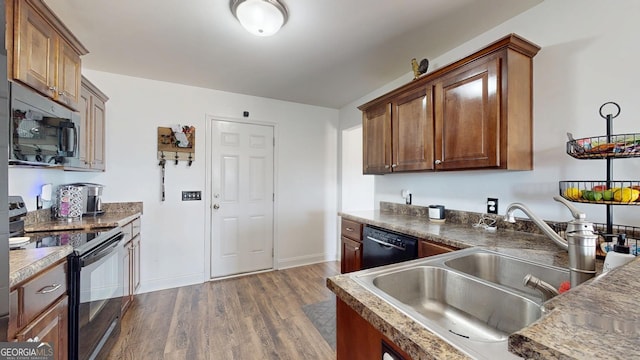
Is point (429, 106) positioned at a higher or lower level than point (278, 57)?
lower

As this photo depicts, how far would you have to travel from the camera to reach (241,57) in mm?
2406

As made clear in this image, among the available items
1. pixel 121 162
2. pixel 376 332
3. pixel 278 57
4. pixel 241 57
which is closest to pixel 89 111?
pixel 121 162

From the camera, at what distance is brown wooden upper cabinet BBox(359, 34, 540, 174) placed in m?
1.61

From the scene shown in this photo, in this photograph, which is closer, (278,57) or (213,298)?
(278,57)

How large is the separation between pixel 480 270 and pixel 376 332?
849 millimetres

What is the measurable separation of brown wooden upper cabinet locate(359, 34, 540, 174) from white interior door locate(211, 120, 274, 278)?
189 cm

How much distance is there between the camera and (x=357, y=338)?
812 millimetres

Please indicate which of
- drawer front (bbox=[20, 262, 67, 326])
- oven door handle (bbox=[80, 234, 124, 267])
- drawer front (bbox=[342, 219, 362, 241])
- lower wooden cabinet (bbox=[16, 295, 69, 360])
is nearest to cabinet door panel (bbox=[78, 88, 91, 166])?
oven door handle (bbox=[80, 234, 124, 267])

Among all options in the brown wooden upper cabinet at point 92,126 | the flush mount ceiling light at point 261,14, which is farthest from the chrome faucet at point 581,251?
the brown wooden upper cabinet at point 92,126

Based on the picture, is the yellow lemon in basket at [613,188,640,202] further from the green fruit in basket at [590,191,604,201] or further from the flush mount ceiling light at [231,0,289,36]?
the flush mount ceiling light at [231,0,289,36]

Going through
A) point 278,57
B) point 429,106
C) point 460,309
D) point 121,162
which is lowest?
point 460,309

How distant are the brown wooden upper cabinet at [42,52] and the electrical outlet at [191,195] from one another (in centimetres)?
140

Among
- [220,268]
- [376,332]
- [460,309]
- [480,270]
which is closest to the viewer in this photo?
[376,332]

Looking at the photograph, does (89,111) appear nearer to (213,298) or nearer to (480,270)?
(213,298)
